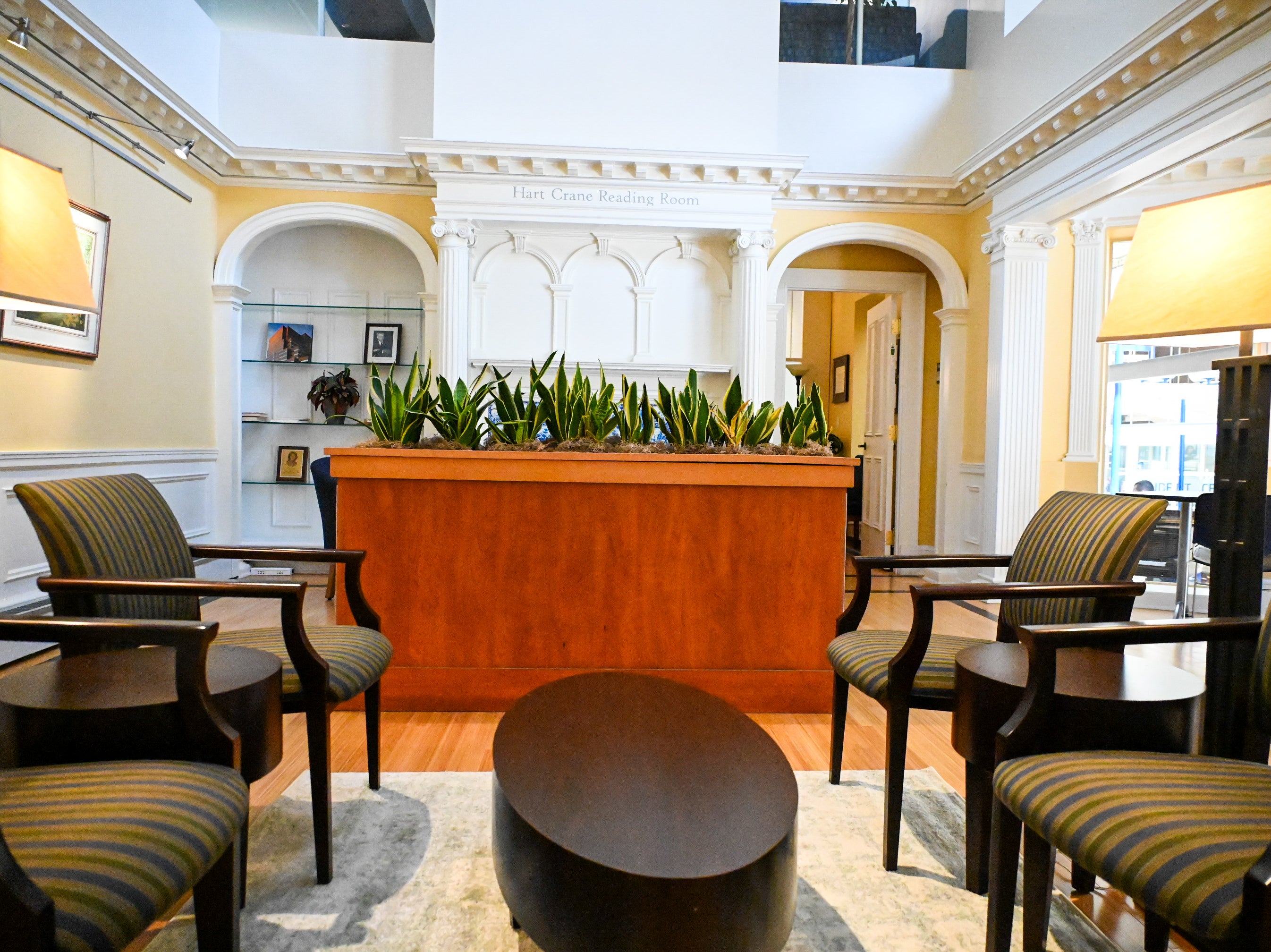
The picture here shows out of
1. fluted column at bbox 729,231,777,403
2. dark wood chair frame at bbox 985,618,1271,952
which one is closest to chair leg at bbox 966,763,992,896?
dark wood chair frame at bbox 985,618,1271,952

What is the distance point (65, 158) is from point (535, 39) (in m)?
3.06

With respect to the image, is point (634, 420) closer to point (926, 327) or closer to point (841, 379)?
point (926, 327)

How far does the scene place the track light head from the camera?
336 cm

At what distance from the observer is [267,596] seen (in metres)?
1.57

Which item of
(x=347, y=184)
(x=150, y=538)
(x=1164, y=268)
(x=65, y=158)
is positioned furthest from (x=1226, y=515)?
(x=347, y=184)

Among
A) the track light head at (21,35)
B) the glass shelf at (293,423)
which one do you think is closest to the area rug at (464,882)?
the track light head at (21,35)

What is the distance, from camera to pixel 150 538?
1.89 metres

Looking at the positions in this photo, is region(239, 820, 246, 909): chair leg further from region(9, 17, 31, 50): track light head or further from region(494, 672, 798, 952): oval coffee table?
region(9, 17, 31, 50): track light head

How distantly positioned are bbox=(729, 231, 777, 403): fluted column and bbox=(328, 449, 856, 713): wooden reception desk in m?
2.96

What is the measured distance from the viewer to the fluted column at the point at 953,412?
20.0 ft

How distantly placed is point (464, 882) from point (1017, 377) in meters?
5.15

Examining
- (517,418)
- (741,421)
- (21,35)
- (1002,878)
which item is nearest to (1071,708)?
(1002,878)

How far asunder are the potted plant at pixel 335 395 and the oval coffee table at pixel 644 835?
16.3 ft

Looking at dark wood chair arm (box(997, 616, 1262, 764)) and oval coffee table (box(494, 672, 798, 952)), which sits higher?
dark wood chair arm (box(997, 616, 1262, 764))
